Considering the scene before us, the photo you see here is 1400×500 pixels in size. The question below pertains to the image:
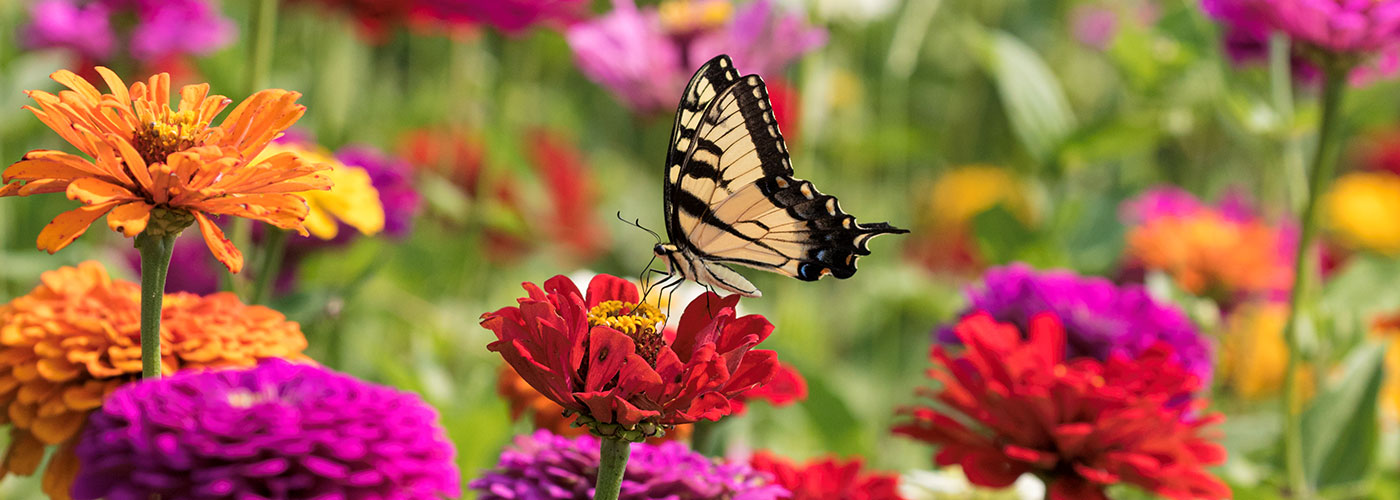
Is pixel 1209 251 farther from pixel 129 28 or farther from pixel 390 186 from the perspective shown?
pixel 129 28

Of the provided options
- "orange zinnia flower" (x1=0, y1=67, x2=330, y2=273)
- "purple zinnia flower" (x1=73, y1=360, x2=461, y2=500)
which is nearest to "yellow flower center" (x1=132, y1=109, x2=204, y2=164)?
"orange zinnia flower" (x1=0, y1=67, x2=330, y2=273)

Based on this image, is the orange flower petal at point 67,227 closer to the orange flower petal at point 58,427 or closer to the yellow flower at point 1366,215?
the orange flower petal at point 58,427

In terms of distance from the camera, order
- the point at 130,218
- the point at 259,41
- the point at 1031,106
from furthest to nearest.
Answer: the point at 1031,106
the point at 259,41
the point at 130,218

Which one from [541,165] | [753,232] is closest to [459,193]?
[541,165]

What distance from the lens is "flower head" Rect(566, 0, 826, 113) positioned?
4.71 feet

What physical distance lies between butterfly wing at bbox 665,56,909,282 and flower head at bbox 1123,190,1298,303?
0.82 m

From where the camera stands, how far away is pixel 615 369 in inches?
22.9

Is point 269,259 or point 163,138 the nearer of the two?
point 163,138

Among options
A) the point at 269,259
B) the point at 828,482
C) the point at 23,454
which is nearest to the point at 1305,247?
the point at 828,482

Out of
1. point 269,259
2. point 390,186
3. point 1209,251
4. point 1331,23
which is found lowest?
point 269,259

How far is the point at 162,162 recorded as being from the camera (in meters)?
0.61

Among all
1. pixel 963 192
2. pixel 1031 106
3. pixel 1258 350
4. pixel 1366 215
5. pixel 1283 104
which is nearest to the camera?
pixel 1283 104

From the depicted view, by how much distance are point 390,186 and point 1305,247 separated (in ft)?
2.66

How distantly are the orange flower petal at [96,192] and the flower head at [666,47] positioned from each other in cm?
90
